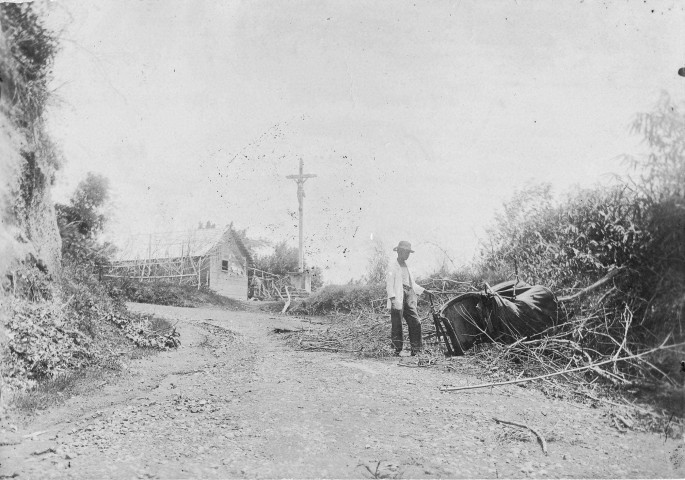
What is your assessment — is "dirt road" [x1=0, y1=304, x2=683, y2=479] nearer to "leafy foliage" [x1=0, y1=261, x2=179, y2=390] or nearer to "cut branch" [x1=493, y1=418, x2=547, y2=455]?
"cut branch" [x1=493, y1=418, x2=547, y2=455]

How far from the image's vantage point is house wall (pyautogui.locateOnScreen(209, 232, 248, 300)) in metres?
21.0

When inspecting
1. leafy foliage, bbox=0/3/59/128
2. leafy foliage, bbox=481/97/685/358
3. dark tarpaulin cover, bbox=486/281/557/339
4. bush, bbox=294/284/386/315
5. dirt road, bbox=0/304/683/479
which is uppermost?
leafy foliage, bbox=0/3/59/128

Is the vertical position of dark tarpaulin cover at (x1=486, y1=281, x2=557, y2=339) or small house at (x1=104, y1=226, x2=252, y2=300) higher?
small house at (x1=104, y1=226, x2=252, y2=300)

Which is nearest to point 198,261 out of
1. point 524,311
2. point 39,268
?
point 39,268

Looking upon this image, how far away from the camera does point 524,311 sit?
17.2ft

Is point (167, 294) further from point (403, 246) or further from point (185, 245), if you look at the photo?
point (403, 246)

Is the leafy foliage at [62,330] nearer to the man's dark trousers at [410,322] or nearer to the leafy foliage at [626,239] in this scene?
the man's dark trousers at [410,322]

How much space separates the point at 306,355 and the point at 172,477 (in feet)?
13.2

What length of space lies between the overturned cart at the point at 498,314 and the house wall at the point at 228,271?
1564 centimetres

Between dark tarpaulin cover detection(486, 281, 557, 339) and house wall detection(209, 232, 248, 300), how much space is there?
1605 cm

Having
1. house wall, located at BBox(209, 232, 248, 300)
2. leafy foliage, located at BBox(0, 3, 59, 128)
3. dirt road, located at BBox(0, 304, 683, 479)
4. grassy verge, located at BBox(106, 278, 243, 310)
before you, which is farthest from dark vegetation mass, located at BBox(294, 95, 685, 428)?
house wall, located at BBox(209, 232, 248, 300)

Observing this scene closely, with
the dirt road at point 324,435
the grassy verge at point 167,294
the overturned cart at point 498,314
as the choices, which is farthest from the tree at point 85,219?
the grassy verge at point 167,294

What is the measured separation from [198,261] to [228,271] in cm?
266

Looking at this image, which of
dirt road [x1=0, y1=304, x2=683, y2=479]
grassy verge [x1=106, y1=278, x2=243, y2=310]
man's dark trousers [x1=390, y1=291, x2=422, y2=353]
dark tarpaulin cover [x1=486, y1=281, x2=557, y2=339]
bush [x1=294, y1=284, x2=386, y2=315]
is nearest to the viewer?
dirt road [x1=0, y1=304, x2=683, y2=479]
